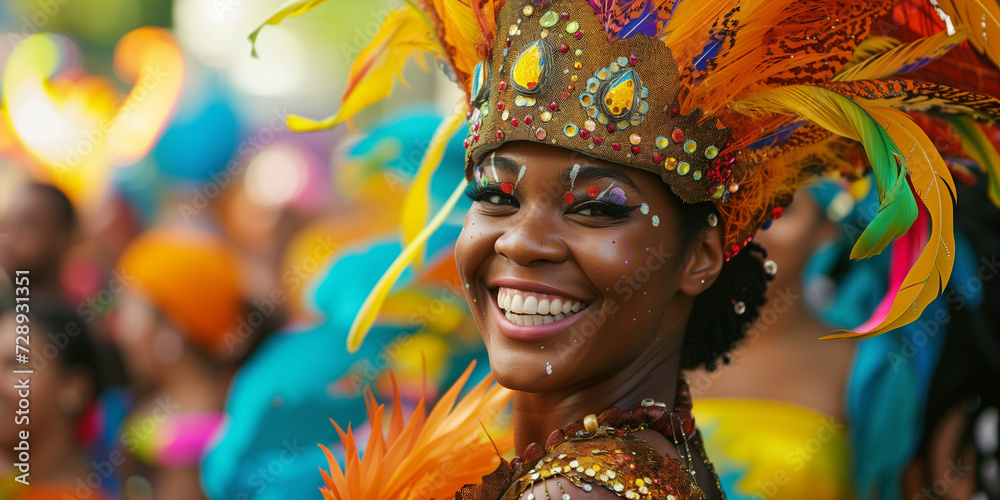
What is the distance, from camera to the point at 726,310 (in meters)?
2.21

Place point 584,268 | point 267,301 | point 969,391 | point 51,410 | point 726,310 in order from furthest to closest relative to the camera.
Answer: point 267,301, point 51,410, point 969,391, point 726,310, point 584,268

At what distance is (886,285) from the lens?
12.4 ft

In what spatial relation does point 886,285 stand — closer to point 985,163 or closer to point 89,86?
point 985,163

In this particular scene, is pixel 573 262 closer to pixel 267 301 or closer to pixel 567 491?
pixel 567 491

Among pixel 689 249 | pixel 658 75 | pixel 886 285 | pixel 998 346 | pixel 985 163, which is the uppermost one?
pixel 658 75

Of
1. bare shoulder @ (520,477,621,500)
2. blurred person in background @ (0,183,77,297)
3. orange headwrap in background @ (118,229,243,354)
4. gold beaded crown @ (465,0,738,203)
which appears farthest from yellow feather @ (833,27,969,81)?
blurred person in background @ (0,183,77,297)

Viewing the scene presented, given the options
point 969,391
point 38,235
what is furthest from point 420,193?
point 38,235

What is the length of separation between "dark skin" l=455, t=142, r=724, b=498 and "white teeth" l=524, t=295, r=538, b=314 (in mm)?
37

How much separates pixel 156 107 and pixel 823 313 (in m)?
4.73

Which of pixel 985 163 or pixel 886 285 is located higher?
pixel 985 163

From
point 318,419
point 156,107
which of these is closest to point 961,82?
point 318,419

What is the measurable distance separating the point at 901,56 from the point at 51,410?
427cm

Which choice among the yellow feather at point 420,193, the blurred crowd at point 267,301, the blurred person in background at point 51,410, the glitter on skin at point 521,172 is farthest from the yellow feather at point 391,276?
the blurred person in background at point 51,410

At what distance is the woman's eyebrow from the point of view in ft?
5.80
